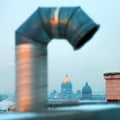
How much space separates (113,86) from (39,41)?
20181 mm

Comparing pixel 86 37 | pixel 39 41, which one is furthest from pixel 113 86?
pixel 39 41

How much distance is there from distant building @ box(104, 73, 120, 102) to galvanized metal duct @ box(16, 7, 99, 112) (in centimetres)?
1922

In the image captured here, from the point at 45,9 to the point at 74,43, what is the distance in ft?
4.95

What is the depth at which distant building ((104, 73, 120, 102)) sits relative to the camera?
3472 cm

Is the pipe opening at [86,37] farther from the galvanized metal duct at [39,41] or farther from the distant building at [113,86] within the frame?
the distant building at [113,86]

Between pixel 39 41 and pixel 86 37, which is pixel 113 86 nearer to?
pixel 86 37

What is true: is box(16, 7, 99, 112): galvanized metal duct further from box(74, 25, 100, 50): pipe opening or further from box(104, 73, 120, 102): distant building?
box(104, 73, 120, 102): distant building

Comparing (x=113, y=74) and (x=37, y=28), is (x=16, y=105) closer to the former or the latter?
(x=37, y=28)

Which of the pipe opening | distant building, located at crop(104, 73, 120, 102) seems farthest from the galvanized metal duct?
distant building, located at crop(104, 73, 120, 102)

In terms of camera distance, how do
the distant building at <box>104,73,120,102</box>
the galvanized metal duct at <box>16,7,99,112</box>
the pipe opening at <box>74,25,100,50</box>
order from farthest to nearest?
the distant building at <box>104,73,120,102</box> → the pipe opening at <box>74,25,100,50</box> → the galvanized metal duct at <box>16,7,99,112</box>

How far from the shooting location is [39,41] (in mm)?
15617

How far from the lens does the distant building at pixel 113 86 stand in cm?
3472

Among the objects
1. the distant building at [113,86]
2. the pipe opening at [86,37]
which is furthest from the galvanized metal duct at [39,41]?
the distant building at [113,86]

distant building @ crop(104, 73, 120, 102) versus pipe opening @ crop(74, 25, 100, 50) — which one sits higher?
pipe opening @ crop(74, 25, 100, 50)
